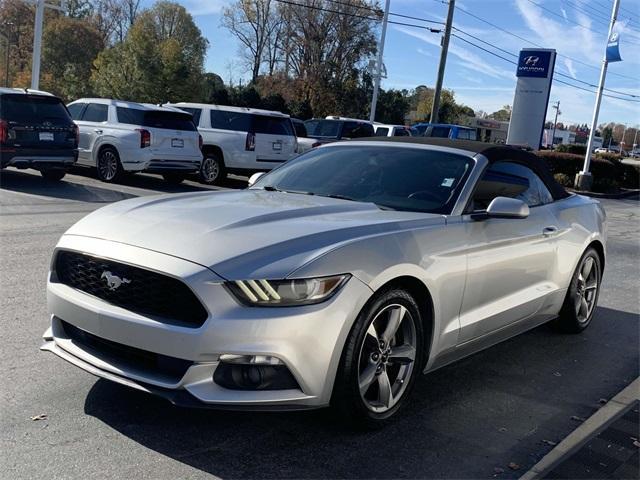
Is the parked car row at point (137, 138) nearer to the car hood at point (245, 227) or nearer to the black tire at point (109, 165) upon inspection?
the black tire at point (109, 165)

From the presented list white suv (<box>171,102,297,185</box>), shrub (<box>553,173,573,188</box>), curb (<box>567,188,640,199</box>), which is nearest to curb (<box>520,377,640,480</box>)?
white suv (<box>171,102,297,185</box>)

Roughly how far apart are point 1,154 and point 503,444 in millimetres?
10892

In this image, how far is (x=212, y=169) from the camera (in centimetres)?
1543

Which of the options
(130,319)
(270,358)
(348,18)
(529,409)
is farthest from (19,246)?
(348,18)

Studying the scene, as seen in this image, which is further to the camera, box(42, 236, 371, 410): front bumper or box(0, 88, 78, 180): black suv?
box(0, 88, 78, 180): black suv

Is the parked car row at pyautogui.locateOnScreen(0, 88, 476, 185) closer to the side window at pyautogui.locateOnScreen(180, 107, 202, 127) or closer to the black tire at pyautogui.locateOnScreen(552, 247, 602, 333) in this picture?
the side window at pyautogui.locateOnScreen(180, 107, 202, 127)

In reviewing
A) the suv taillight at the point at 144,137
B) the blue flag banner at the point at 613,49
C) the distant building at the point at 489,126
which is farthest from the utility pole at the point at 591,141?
the distant building at the point at 489,126

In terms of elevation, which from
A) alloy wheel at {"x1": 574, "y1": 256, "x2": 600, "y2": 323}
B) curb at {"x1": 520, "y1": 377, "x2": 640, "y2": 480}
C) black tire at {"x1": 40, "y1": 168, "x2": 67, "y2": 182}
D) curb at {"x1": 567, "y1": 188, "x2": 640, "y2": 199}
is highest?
curb at {"x1": 567, "y1": 188, "x2": 640, "y2": 199}

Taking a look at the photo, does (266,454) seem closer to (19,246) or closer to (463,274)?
(463,274)

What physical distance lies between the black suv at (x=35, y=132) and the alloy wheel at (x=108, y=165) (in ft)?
3.92

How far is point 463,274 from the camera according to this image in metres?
3.91

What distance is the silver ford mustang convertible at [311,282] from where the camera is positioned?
2959 mm

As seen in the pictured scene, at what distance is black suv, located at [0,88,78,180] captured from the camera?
1171cm

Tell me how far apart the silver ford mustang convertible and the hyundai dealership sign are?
25985mm
